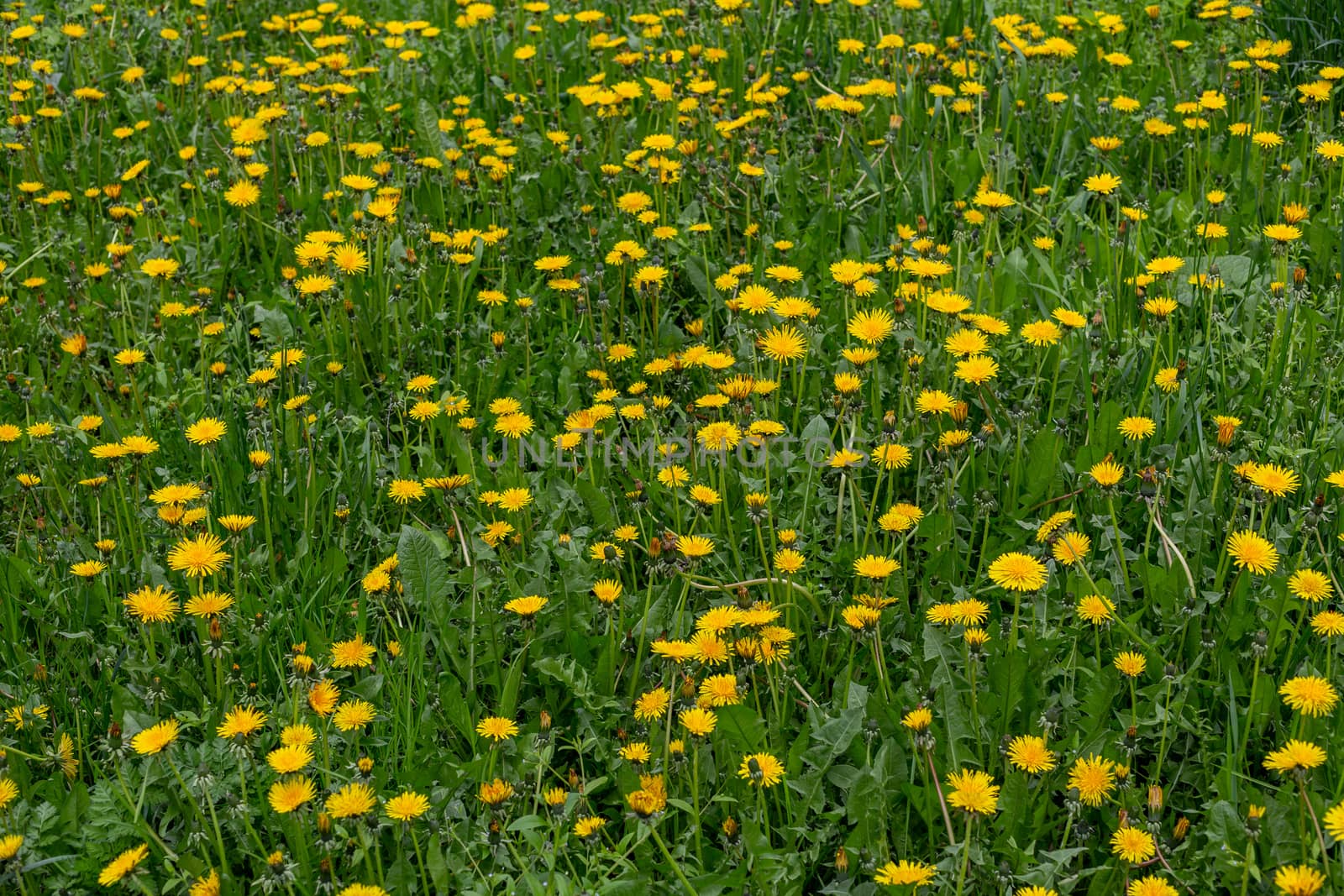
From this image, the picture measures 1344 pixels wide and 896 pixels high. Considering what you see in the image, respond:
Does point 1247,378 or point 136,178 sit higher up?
point 136,178

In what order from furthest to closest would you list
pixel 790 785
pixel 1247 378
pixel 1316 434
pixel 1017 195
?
pixel 1017 195 < pixel 1247 378 < pixel 1316 434 < pixel 790 785

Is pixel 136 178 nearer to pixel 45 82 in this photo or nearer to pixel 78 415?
pixel 45 82

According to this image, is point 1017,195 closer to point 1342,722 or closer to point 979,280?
point 979,280

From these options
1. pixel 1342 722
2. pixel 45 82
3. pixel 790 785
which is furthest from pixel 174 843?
pixel 45 82

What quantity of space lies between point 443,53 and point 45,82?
4.69 feet

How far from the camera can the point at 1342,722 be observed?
2252 mm

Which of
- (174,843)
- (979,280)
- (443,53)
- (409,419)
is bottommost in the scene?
(174,843)

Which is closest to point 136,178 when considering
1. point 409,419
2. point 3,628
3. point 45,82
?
point 45,82

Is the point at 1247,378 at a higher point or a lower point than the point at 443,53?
lower

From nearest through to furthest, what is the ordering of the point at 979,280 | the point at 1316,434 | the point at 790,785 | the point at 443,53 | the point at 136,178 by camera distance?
1. the point at 790,785
2. the point at 1316,434
3. the point at 979,280
4. the point at 136,178
5. the point at 443,53

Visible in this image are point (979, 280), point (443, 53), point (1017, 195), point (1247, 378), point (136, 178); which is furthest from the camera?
point (443, 53)

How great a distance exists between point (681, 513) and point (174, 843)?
4.12 ft

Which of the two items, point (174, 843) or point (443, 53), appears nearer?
point (174, 843)

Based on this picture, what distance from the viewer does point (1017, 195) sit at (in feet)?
13.5
